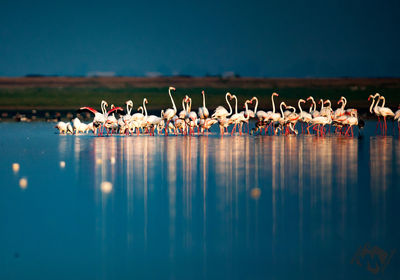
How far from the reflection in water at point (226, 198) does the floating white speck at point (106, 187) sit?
0.09 metres

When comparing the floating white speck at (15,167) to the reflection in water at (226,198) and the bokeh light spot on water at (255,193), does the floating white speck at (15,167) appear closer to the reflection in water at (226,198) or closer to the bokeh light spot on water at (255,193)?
the reflection in water at (226,198)

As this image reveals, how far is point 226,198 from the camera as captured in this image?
32.5ft

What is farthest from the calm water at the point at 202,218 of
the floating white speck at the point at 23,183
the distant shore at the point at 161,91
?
the distant shore at the point at 161,91

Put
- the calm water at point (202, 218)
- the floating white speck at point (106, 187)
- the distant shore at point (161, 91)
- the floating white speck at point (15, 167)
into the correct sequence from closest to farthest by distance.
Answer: the calm water at point (202, 218), the floating white speck at point (106, 187), the floating white speck at point (15, 167), the distant shore at point (161, 91)

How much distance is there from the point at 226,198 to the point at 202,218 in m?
1.40

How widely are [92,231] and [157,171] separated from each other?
500 cm

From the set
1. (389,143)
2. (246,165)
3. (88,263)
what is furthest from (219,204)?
(389,143)

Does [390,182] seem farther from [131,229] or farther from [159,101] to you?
[159,101]

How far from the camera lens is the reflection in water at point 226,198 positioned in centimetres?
745

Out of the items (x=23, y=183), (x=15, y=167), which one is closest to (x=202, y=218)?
(x=23, y=183)

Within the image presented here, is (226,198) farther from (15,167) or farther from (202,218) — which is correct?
(15,167)

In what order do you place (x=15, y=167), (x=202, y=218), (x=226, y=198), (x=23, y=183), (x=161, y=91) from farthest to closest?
(x=161, y=91)
(x=15, y=167)
(x=23, y=183)
(x=226, y=198)
(x=202, y=218)

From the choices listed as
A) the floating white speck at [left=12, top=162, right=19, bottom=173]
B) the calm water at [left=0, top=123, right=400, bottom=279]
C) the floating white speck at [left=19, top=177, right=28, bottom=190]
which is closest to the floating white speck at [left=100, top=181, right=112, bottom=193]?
the calm water at [left=0, top=123, right=400, bottom=279]

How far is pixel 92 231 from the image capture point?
→ 7.93 meters
